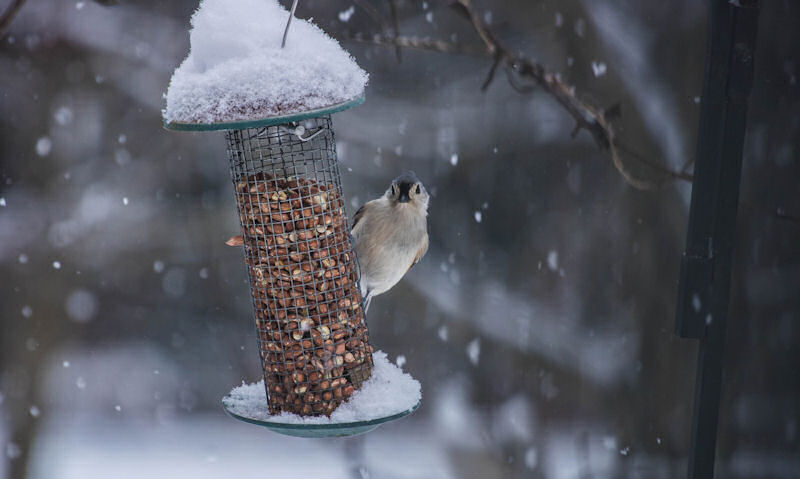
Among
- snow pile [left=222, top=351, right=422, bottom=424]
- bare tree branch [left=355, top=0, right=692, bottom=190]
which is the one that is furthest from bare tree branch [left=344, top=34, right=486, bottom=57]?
snow pile [left=222, top=351, right=422, bottom=424]

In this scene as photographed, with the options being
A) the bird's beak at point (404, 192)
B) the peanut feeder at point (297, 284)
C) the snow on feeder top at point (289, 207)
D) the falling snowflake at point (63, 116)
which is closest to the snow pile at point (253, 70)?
the snow on feeder top at point (289, 207)

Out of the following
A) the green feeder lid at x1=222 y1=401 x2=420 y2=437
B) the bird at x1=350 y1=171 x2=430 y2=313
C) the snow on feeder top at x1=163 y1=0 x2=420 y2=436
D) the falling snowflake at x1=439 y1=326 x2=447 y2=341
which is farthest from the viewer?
the falling snowflake at x1=439 y1=326 x2=447 y2=341

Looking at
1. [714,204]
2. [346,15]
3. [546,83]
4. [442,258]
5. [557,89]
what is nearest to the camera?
[714,204]

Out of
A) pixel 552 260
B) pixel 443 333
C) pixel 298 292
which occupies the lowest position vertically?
pixel 443 333

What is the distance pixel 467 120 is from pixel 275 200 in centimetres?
305

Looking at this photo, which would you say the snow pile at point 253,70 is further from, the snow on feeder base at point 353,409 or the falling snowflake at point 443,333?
the falling snowflake at point 443,333

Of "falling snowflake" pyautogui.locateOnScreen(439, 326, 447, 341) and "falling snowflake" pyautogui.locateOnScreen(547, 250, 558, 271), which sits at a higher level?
"falling snowflake" pyautogui.locateOnScreen(547, 250, 558, 271)

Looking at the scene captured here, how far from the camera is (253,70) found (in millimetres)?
2061

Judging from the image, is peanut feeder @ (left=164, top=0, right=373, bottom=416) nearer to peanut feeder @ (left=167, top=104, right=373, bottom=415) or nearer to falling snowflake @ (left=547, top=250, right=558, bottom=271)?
peanut feeder @ (left=167, top=104, right=373, bottom=415)

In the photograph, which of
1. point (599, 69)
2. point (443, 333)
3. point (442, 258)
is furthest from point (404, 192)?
point (443, 333)

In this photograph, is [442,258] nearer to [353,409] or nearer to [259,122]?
[353,409]

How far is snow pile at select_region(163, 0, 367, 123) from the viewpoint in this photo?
6.66 ft

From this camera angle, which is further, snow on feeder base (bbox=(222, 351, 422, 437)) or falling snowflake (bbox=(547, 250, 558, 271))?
falling snowflake (bbox=(547, 250, 558, 271))

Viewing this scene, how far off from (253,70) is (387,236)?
1.12 meters
